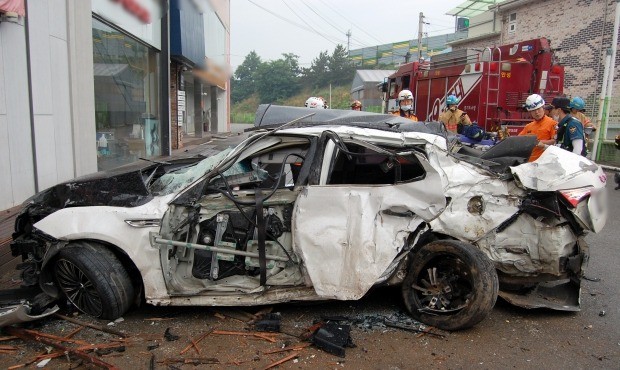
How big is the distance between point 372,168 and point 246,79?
79.4m

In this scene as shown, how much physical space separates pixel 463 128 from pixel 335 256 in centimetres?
523

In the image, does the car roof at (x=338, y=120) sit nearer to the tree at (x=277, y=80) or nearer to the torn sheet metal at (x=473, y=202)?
the torn sheet metal at (x=473, y=202)

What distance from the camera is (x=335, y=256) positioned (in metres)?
3.47

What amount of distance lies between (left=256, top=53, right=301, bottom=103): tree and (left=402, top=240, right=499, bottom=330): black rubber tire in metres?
68.7

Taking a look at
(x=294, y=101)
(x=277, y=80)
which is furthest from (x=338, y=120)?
(x=277, y=80)

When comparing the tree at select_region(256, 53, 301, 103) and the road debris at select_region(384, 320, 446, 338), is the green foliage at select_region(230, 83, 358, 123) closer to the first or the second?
the tree at select_region(256, 53, 301, 103)

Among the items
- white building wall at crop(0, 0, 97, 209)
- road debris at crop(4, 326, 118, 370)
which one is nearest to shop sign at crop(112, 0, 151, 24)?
white building wall at crop(0, 0, 97, 209)

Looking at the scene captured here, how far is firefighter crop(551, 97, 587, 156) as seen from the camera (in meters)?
5.82

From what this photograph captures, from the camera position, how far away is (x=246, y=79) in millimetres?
80688

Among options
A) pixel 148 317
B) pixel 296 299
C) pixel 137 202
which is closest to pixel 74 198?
pixel 137 202

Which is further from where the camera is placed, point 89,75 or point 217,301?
point 89,75

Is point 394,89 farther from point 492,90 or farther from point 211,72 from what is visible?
point 211,72

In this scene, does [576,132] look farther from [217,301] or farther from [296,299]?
[217,301]

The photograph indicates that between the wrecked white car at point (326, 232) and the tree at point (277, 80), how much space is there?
68426 millimetres
